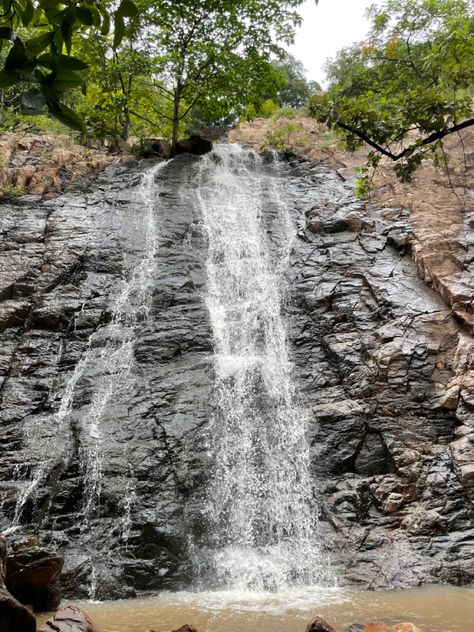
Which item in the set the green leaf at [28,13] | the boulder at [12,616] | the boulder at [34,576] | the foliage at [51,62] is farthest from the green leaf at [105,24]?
the boulder at [34,576]

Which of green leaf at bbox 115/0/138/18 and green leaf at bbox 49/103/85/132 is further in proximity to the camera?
green leaf at bbox 115/0/138/18

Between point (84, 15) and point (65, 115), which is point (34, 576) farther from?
point (84, 15)

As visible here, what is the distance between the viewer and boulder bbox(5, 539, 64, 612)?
232 inches

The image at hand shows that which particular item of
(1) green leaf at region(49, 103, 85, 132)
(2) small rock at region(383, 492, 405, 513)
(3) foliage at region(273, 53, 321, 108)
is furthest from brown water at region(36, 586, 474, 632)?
(3) foliage at region(273, 53, 321, 108)

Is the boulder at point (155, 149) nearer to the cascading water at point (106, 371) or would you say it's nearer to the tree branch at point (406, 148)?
the cascading water at point (106, 371)

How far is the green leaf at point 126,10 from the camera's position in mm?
1790

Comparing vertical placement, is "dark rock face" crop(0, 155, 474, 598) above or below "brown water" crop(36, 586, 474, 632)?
above

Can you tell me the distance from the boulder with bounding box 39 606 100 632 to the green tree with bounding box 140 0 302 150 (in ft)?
55.2

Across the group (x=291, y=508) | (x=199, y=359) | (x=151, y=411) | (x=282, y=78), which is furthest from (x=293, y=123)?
(x=291, y=508)

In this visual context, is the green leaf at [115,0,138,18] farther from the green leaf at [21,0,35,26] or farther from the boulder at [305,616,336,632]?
the boulder at [305,616,336,632]

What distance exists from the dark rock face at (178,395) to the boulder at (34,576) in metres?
1.05

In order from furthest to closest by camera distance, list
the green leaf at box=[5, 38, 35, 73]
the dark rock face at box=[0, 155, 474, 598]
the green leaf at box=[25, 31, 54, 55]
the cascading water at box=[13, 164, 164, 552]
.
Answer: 1. the cascading water at box=[13, 164, 164, 552]
2. the dark rock face at box=[0, 155, 474, 598]
3. the green leaf at box=[25, 31, 54, 55]
4. the green leaf at box=[5, 38, 35, 73]

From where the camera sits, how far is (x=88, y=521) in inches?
318

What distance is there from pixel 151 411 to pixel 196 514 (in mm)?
2156
